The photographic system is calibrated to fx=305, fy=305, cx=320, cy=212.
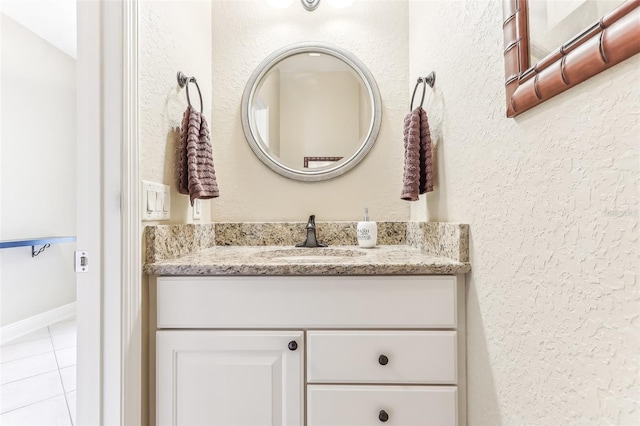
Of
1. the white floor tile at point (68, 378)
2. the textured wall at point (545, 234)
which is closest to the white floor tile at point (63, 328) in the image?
the white floor tile at point (68, 378)

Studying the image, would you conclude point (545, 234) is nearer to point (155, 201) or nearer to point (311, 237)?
point (311, 237)

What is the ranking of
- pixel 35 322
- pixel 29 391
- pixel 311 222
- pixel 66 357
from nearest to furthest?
pixel 311 222, pixel 29 391, pixel 66 357, pixel 35 322

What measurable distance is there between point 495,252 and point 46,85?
343cm

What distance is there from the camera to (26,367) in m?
1.75

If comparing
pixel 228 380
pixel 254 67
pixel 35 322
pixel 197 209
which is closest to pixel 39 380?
pixel 35 322

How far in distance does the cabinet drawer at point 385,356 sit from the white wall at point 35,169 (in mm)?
2641

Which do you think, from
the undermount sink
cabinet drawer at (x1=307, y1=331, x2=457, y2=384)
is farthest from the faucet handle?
cabinet drawer at (x1=307, y1=331, x2=457, y2=384)

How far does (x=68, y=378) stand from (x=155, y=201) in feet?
4.67

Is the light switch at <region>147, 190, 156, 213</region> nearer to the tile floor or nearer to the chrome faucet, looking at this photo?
the chrome faucet

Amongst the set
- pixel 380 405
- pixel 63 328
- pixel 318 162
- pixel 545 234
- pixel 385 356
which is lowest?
pixel 63 328

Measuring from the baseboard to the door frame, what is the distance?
2.09 meters

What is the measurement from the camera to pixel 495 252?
0.74 metres

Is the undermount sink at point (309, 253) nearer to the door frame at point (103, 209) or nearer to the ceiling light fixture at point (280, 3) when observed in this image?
the door frame at point (103, 209)

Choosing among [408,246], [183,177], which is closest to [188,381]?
[183,177]
